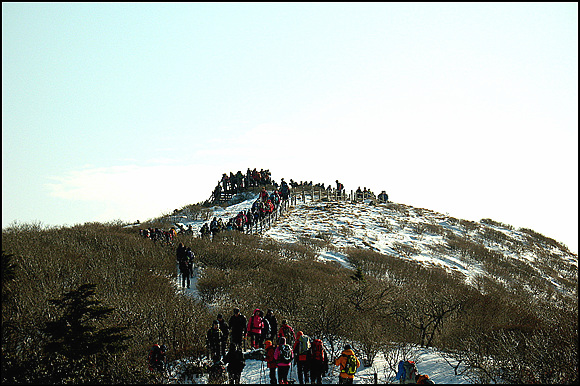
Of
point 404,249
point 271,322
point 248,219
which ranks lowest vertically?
point 404,249

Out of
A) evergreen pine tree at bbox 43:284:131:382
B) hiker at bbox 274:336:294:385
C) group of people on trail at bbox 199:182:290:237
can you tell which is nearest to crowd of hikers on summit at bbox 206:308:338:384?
hiker at bbox 274:336:294:385

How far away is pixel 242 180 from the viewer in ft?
121

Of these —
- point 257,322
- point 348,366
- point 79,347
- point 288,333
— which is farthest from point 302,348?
point 79,347

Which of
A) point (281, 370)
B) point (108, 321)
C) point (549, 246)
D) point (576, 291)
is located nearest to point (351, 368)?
point (281, 370)

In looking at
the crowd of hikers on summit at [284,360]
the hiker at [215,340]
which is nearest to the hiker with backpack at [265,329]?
the crowd of hikers on summit at [284,360]

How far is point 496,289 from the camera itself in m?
23.0

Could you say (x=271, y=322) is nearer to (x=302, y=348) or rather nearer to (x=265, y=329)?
(x=265, y=329)

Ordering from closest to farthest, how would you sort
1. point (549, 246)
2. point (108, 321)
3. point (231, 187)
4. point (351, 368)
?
point (351, 368), point (108, 321), point (231, 187), point (549, 246)

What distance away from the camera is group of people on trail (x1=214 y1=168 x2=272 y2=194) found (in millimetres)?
35875

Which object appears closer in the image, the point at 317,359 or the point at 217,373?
the point at 317,359

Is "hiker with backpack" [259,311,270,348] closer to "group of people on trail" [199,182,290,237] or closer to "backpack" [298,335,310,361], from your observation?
"backpack" [298,335,310,361]

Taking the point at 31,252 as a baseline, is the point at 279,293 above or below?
below

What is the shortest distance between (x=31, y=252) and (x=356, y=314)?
12.9 metres

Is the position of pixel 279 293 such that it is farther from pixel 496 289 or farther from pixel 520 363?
pixel 496 289
